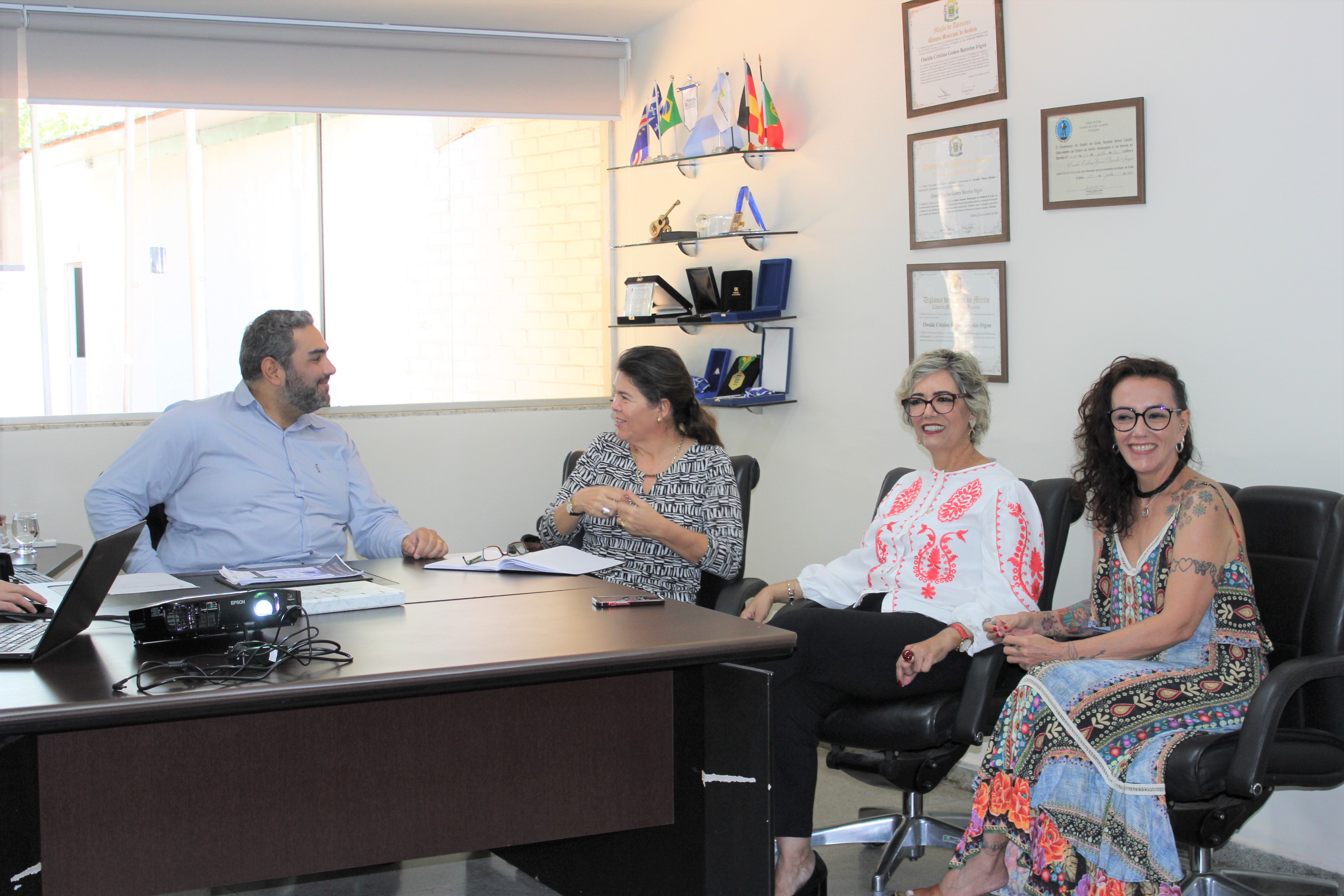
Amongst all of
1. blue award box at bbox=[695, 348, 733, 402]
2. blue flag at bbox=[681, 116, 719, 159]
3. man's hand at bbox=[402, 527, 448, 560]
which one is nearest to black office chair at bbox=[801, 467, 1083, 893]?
man's hand at bbox=[402, 527, 448, 560]

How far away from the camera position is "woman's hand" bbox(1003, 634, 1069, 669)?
2434 millimetres

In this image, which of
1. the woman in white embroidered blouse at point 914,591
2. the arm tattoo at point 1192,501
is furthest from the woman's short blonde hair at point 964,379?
the arm tattoo at point 1192,501

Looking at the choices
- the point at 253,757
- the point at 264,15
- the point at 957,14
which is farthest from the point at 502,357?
the point at 253,757

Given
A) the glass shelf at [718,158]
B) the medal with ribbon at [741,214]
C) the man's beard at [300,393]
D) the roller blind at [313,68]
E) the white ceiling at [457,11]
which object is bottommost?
the man's beard at [300,393]

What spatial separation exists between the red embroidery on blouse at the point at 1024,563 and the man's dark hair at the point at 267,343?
188 centimetres

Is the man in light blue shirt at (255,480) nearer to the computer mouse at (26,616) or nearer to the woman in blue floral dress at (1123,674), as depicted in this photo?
the computer mouse at (26,616)

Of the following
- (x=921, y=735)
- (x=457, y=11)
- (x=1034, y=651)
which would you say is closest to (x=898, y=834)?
(x=921, y=735)

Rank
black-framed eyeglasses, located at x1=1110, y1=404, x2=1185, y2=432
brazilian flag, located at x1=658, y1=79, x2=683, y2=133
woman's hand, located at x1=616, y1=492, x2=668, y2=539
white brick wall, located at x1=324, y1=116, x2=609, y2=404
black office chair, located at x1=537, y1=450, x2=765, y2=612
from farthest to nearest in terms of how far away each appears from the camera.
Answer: white brick wall, located at x1=324, y1=116, x2=609, y2=404
brazilian flag, located at x1=658, y1=79, x2=683, y2=133
black office chair, located at x1=537, y1=450, x2=765, y2=612
woman's hand, located at x1=616, y1=492, x2=668, y2=539
black-framed eyeglasses, located at x1=1110, y1=404, x2=1185, y2=432

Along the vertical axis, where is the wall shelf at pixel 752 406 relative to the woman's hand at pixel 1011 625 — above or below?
above

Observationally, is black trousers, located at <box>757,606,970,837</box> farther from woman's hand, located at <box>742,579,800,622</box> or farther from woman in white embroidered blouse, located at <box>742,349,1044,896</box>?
woman's hand, located at <box>742,579,800,622</box>

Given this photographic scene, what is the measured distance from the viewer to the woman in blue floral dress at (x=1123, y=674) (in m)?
2.21

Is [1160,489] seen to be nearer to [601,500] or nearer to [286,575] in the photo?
[601,500]

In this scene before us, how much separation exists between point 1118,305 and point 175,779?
242 cm

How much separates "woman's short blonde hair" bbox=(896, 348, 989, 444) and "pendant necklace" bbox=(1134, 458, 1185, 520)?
0.44 metres
